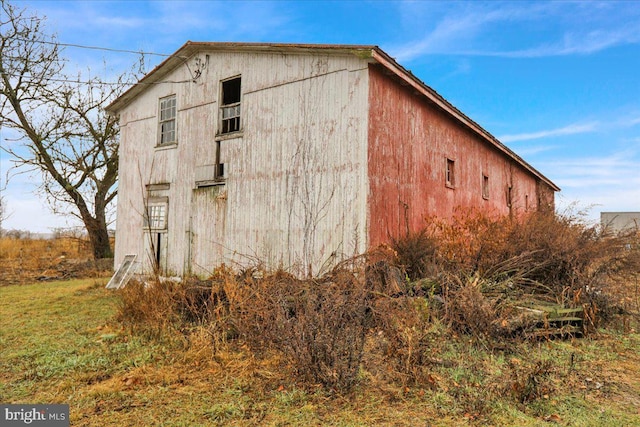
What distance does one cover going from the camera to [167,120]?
13180mm

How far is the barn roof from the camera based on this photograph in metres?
8.70

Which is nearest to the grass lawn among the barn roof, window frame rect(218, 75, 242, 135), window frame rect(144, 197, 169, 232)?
the barn roof

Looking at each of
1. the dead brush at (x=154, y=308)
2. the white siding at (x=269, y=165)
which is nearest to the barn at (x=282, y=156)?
the white siding at (x=269, y=165)

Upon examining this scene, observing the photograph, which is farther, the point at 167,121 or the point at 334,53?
the point at 167,121

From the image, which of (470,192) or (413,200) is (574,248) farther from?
(470,192)

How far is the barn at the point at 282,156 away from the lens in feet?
29.5

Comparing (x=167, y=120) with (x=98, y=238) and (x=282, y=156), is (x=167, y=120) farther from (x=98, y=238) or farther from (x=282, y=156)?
(x=98, y=238)

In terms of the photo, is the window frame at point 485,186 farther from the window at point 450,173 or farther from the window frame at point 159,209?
the window frame at point 159,209

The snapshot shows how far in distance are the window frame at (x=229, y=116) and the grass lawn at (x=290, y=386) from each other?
6.05m

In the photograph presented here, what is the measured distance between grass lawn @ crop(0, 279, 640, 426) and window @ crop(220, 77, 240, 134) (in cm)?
612

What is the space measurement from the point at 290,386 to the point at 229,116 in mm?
8285

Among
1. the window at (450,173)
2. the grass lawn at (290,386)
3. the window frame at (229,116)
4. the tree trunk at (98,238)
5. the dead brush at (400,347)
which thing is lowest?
the grass lawn at (290,386)

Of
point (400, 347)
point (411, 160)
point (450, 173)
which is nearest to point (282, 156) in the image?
point (411, 160)

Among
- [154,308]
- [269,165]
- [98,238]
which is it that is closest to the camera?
[154,308]
